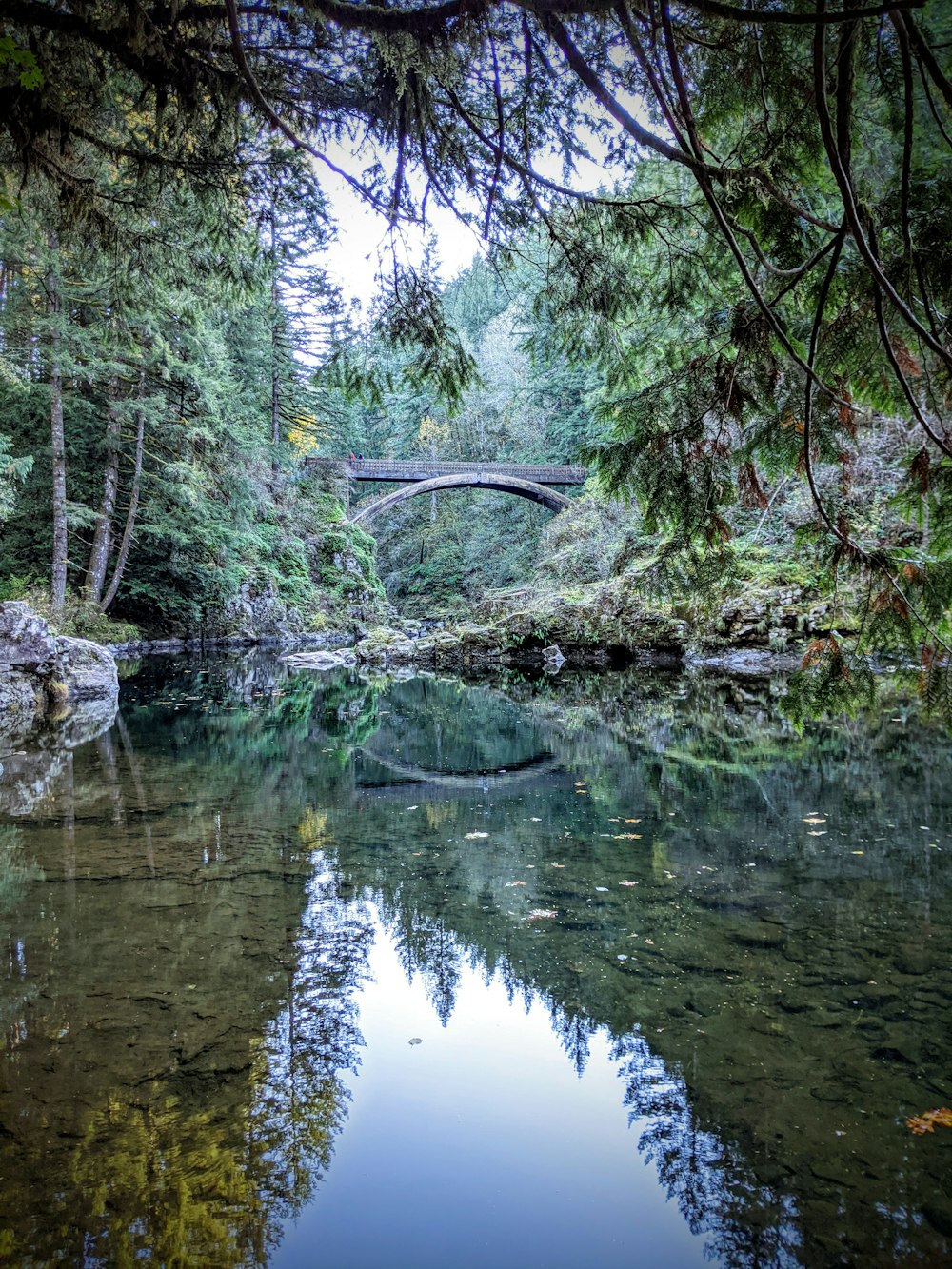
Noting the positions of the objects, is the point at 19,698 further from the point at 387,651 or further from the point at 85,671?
the point at 387,651

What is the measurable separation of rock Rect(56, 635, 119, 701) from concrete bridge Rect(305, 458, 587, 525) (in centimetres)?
2207

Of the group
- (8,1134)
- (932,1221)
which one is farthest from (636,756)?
(8,1134)

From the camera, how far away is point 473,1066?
2637 mm

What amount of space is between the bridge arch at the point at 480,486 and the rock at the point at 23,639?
22775 millimetres

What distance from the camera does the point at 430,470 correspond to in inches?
1351

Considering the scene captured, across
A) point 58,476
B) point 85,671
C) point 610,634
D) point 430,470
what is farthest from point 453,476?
point 85,671

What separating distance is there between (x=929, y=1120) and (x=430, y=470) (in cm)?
3354

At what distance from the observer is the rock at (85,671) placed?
11.5 m

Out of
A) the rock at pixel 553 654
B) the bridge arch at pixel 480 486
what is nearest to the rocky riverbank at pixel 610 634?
the rock at pixel 553 654

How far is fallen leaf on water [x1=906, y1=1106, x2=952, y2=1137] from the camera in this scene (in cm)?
219

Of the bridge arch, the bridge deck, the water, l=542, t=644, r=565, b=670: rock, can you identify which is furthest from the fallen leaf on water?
the bridge deck

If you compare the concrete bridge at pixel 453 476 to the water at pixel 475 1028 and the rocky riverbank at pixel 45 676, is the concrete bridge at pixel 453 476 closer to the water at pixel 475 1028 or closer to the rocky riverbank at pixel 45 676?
the rocky riverbank at pixel 45 676

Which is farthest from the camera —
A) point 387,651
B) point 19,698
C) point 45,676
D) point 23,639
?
point 387,651

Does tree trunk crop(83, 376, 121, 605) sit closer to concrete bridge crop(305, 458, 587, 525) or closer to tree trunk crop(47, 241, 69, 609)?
tree trunk crop(47, 241, 69, 609)
